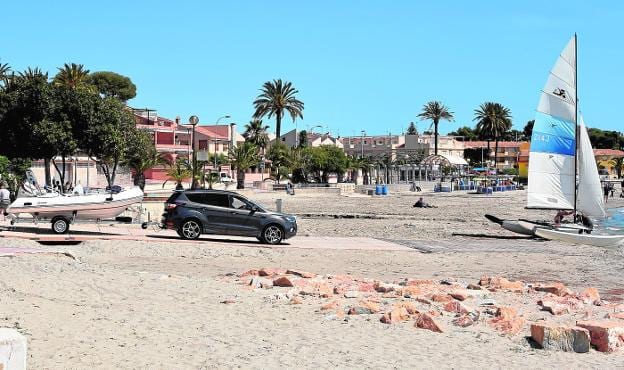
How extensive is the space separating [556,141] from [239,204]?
14.5 metres

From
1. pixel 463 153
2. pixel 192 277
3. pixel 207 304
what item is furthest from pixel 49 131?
pixel 463 153

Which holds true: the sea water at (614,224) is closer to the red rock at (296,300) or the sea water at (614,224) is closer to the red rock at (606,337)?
the red rock at (296,300)

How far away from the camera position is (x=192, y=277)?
15758mm

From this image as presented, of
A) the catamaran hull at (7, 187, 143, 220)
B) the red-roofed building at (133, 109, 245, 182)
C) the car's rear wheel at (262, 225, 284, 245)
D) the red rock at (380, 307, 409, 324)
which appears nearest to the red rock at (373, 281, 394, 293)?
the red rock at (380, 307, 409, 324)

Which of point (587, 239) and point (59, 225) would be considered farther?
point (587, 239)

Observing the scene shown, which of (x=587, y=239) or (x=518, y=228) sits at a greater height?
(x=518, y=228)

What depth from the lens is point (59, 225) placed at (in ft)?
75.4

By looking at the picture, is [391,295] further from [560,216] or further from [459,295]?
[560,216]

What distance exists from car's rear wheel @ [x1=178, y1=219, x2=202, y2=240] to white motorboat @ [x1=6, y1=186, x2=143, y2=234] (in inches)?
85.9

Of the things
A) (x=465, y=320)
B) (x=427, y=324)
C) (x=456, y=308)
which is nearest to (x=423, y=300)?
(x=456, y=308)

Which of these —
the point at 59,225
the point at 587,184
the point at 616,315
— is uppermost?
the point at 587,184

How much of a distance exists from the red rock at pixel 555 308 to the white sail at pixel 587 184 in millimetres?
18594

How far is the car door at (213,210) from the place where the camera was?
23.2m

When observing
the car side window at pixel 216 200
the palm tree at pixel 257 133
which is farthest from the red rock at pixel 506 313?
the palm tree at pixel 257 133
